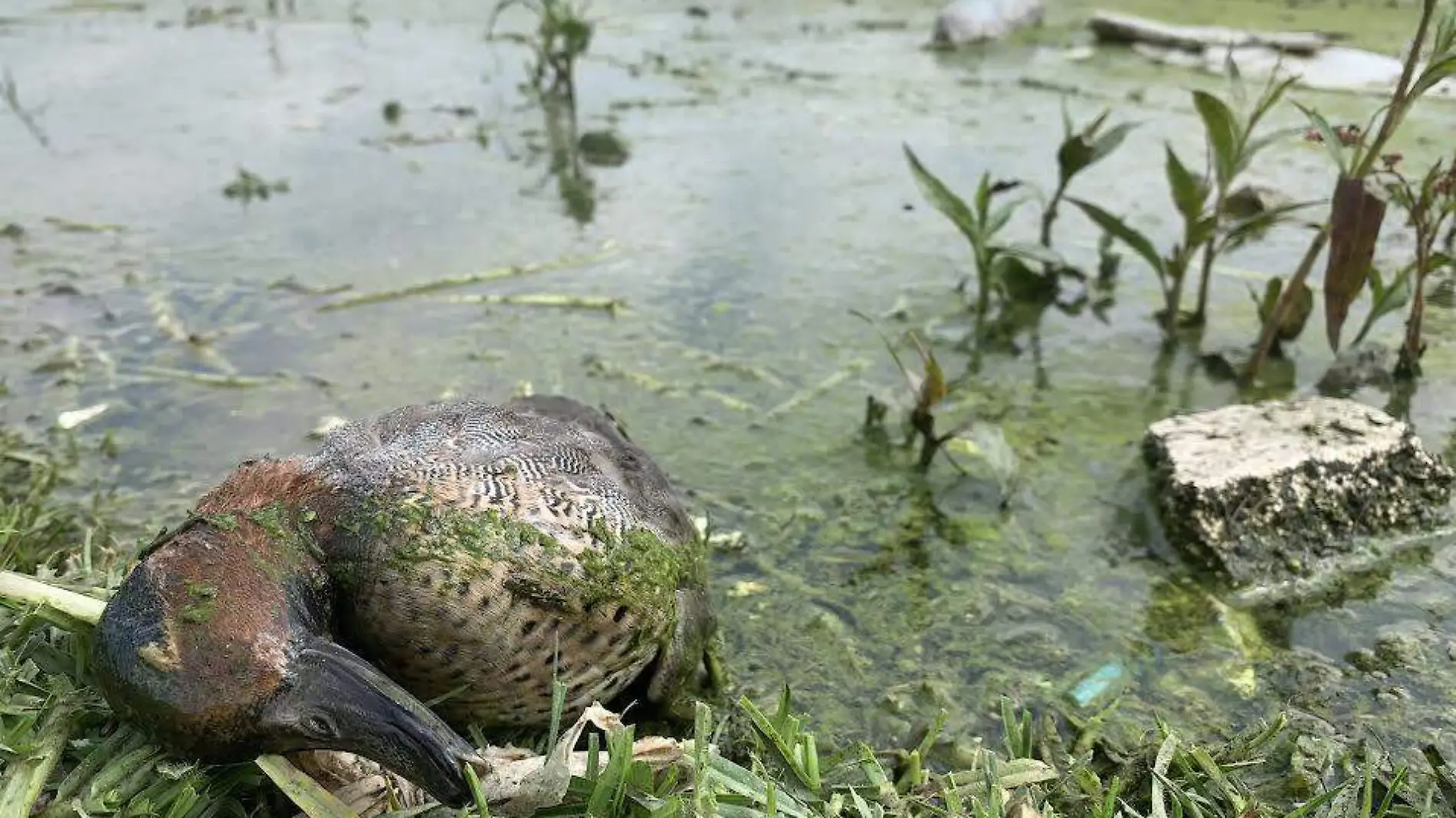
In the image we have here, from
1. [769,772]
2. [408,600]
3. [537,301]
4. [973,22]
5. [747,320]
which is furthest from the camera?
[973,22]

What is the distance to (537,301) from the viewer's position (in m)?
4.54

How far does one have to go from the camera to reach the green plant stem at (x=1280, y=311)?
3.52 m

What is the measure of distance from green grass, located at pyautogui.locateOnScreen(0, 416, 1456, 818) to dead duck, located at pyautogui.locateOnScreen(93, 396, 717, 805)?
12cm

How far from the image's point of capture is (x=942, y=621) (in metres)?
2.78

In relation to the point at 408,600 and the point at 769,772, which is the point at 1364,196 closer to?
the point at 769,772

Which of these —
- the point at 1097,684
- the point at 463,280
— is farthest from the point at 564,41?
the point at 1097,684

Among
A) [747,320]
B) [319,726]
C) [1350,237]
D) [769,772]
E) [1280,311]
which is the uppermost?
[1350,237]

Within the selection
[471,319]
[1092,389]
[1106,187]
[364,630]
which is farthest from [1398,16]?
[364,630]

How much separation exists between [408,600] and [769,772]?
0.72 meters

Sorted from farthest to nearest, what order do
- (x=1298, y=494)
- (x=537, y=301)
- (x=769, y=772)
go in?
1. (x=537, y=301)
2. (x=1298, y=494)
3. (x=769, y=772)

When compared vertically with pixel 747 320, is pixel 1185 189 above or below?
above

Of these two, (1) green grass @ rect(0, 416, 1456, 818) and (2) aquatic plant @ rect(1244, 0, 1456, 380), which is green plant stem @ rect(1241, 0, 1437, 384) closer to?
(2) aquatic plant @ rect(1244, 0, 1456, 380)

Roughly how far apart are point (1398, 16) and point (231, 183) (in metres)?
8.25

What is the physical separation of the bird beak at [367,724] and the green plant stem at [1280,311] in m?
3.05
